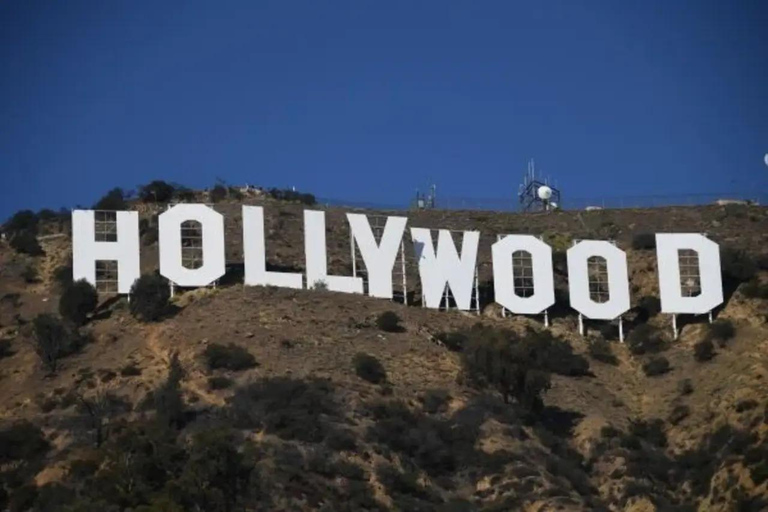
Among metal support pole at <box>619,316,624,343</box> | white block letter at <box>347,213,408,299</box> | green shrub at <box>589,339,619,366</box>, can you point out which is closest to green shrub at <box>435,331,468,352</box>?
white block letter at <box>347,213,408,299</box>

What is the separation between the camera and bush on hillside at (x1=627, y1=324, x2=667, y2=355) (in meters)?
72.1

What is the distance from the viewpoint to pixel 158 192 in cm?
8762

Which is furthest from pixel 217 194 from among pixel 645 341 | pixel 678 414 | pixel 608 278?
pixel 678 414

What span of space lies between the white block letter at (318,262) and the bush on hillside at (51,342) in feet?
33.2

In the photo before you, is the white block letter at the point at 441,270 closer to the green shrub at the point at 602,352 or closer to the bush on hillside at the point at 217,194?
the green shrub at the point at 602,352

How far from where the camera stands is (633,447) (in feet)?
203

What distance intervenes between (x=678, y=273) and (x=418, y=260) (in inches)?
423

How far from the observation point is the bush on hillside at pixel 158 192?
87.6m

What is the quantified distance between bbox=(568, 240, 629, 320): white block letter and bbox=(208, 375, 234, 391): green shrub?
56.9 ft

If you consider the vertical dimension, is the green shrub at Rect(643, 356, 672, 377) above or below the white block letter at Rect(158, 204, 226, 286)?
below

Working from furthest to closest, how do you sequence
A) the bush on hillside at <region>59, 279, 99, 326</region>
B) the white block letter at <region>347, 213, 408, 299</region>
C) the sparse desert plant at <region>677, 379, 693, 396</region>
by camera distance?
the white block letter at <region>347, 213, 408, 299</region> → the bush on hillside at <region>59, 279, 99, 326</region> → the sparse desert plant at <region>677, 379, 693, 396</region>

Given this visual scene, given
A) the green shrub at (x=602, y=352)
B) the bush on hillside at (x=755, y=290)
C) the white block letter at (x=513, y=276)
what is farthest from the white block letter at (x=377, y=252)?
the bush on hillside at (x=755, y=290)

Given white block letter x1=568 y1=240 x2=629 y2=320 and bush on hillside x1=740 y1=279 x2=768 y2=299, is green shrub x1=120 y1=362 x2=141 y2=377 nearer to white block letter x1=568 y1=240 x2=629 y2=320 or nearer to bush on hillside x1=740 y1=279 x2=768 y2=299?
white block letter x1=568 y1=240 x2=629 y2=320

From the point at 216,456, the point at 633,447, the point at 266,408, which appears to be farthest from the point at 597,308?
the point at 216,456
